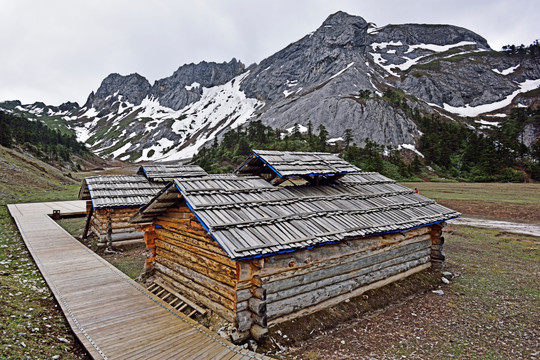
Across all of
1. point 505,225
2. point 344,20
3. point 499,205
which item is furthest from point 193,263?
point 344,20

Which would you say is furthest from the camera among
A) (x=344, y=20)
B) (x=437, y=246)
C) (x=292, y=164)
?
(x=344, y=20)

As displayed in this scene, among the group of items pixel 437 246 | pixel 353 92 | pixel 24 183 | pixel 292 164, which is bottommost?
pixel 437 246

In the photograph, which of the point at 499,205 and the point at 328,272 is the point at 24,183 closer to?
the point at 328,272

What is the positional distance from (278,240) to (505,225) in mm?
26296

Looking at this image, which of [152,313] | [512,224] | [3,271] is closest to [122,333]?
[152,313]

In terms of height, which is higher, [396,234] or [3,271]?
[396,234]

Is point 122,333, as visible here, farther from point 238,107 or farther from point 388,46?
point 388,46

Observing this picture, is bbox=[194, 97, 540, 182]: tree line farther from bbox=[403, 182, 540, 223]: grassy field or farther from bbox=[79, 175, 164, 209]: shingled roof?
bbox=[79, 175, 164, 209]: shingled roof

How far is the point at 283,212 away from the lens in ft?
29.7

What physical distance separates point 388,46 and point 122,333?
229 meters

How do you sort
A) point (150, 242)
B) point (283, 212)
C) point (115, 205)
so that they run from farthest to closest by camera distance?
point (115, 205) → point (150, 242) → point (283, 212)

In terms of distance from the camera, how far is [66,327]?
7750 mm

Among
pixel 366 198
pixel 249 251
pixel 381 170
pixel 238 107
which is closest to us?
pixel 249 251

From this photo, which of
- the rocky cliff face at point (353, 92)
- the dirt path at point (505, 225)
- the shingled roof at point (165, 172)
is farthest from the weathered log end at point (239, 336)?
the rocky cliff face at point (353, 92)
